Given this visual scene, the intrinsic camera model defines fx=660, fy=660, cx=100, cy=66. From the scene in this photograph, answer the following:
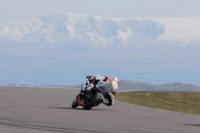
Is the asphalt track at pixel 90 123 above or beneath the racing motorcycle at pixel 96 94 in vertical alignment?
beneath

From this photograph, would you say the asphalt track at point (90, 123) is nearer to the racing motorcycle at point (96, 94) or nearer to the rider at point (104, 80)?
the racing motorcycle at point (96, 94)

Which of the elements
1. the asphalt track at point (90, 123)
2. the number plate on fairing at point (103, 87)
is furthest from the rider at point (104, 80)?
the asphalt track at point (90, 123)

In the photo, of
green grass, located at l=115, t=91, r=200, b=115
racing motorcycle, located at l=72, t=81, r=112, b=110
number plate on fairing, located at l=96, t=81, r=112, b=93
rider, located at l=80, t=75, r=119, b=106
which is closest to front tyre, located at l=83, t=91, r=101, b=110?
racing motorcycle, located at l=72, t=81, r=112, b=110

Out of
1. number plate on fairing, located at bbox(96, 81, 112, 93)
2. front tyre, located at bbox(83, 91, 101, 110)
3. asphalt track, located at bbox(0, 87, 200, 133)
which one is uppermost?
number plate on fairing, located at bbox(96, 81, 112, 93)

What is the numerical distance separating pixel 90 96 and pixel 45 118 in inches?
239

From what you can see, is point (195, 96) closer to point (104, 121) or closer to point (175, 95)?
point (175, 95)

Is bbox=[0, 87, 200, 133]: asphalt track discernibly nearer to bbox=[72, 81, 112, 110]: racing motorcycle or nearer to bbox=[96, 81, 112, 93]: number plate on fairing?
bbox=[72, 81, 112, 110]: racing motorcycle

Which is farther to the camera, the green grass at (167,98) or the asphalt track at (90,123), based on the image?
the green grass at (167,98)

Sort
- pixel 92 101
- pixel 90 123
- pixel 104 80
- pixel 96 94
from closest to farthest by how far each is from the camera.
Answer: pixel 90 123, pixel 92 101, pixel 96 94, pixel 104 80

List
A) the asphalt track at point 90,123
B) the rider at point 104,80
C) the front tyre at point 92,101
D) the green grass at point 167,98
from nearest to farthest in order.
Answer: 1. the asphalt track at point 90,123
2. the front tyre at point 92,101
3. the rider at point 104,80
4. the green grass at point 167,98

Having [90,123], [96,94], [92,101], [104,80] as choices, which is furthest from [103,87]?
[90,123]

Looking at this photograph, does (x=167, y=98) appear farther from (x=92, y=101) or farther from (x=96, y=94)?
(x=92, y=101)

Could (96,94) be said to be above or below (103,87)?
below

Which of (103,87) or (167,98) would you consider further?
(167,98)
